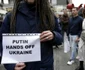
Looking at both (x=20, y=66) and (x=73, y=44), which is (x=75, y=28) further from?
(x=20, y=66)

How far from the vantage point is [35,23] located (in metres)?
2.45

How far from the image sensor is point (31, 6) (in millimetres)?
2498

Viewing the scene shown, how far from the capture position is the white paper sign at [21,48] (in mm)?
2432

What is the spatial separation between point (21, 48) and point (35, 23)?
0.80 feet

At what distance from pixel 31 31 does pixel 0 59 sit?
0.36m

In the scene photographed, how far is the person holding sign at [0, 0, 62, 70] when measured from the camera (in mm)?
2457

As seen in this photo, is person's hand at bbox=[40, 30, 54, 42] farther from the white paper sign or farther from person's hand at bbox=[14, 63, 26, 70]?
person's hand at bbox=[14, 63, 26, 70]

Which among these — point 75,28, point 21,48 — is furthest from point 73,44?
point 21,48

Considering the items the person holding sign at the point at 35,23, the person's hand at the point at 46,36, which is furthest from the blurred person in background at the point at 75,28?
the person's hand at the point at 46,36

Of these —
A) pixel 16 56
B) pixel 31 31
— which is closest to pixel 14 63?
pixel 16 56

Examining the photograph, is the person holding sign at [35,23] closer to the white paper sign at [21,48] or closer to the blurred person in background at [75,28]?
the white paper sign at [21,48]

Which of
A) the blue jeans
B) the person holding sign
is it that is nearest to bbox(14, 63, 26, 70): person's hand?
the person holding sign

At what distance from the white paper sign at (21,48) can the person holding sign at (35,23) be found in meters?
0.04

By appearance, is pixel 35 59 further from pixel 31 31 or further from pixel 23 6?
pixel 23 6
